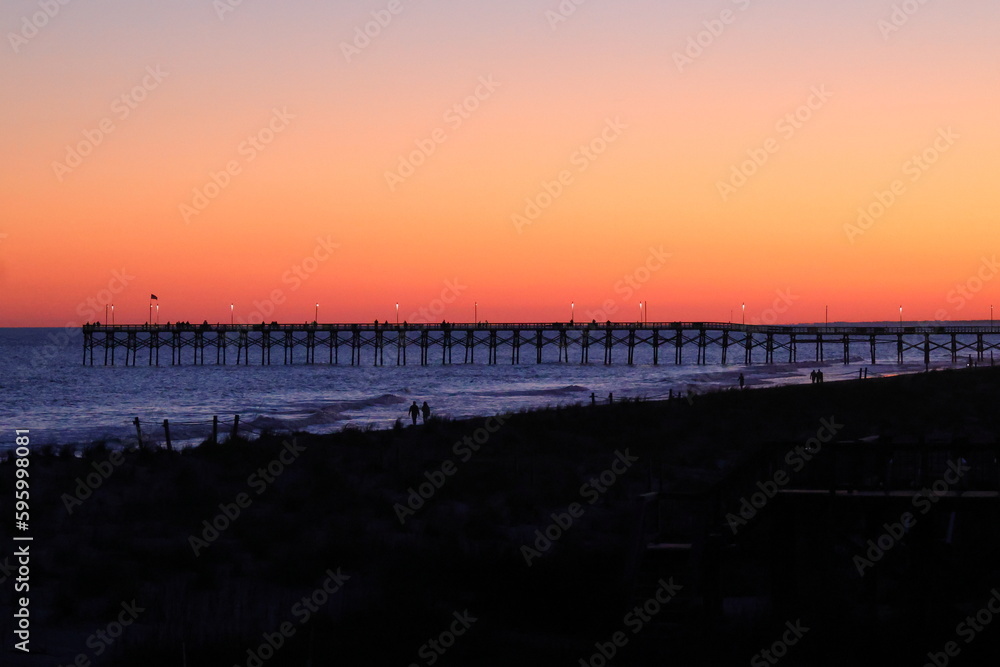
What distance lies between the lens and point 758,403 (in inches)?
1396

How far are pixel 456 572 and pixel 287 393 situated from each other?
64753 millimetres

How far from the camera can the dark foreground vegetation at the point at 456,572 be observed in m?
10.5

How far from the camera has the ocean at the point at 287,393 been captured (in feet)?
156

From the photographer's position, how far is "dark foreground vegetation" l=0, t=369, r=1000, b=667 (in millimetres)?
10484

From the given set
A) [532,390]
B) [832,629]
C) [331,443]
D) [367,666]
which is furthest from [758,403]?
[532,390]

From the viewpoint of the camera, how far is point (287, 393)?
75.9 m

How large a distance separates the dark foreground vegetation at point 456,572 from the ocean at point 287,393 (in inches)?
793

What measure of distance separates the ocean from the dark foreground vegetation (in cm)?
2014

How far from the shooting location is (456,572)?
1288 cm

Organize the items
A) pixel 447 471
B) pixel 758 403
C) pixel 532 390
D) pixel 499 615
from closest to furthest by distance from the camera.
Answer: pixel 499 615
pixel 447 471
pixel 758 403
pixel 532 390

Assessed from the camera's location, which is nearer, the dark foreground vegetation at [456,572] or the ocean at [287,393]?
the dark foreground vegetation at [456,572]

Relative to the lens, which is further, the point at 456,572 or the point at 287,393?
the point at 287,393

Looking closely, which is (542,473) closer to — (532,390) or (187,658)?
(187,658)

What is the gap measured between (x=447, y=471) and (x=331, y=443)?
20.9 feet
